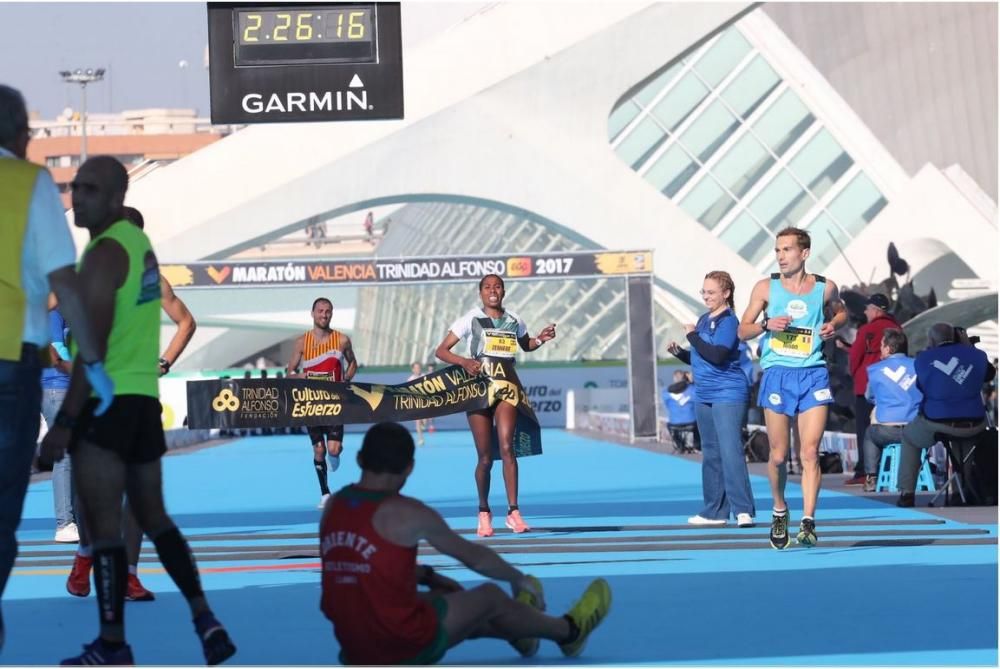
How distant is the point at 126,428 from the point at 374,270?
3005 centimetres

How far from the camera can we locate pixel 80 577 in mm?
8422

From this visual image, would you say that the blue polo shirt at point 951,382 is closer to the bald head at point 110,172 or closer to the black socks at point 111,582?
the bald head at point 110,172

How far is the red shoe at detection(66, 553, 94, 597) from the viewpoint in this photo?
8391 mm

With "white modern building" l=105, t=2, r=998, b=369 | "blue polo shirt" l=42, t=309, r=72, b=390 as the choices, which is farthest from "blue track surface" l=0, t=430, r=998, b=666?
"white modern building" l=105, t=2, r=998, b=369

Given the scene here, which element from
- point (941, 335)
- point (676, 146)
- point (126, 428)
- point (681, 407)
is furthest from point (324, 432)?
point (676, 146)

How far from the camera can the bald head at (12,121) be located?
621 cm

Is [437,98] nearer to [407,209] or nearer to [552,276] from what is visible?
[552,276]

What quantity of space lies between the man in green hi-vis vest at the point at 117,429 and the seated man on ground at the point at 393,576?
18.7 inches

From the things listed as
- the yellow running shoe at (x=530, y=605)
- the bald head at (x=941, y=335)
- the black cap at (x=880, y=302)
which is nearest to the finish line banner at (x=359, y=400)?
the bald head at (x=941, y=335)

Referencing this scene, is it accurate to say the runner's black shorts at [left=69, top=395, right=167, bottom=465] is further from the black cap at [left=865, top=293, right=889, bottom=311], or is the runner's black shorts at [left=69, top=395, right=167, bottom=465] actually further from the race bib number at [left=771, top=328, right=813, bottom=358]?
the black cap at [left=865, top=293, right=889, bottom=311]

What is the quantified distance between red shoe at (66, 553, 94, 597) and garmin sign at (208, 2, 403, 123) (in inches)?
207

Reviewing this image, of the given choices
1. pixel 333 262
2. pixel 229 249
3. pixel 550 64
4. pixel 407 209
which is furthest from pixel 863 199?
pixel 407 209

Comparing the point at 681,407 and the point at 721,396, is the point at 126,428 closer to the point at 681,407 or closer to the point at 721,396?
the point at 721,396

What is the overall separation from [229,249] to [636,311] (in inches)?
816
